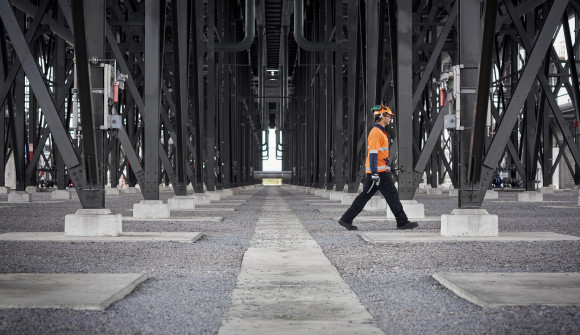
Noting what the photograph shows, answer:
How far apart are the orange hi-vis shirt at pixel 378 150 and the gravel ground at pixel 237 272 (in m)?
1.01

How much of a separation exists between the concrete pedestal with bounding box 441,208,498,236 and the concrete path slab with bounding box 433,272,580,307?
13.0ft

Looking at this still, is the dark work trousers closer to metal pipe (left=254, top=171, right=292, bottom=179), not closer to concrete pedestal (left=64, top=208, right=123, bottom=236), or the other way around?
concrete pedestal (left=64, top=208, right=123, bottom=236)

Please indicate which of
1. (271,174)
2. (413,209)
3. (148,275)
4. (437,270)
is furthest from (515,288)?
(271,174)

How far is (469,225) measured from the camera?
10.7 metres

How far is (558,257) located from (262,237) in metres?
4.30

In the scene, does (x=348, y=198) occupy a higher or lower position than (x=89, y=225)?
lower

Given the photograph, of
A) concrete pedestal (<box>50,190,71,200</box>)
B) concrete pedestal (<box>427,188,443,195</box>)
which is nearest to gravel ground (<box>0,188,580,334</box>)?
concrete pedestal (<box>50,190,71,200</box>)

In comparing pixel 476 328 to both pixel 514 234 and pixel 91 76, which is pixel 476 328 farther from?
pixel 91 76

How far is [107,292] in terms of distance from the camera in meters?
5.66

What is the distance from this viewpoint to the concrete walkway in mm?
4613

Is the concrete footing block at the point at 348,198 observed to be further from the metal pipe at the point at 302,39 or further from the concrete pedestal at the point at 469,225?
the concrete pedestal at the point at 469,225

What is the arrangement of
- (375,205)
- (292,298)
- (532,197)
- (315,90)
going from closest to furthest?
(292,298), (375,205), (532,197), (315,90)

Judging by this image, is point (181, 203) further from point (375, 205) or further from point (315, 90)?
point (315, 90)

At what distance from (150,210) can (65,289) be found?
9.89 metres
